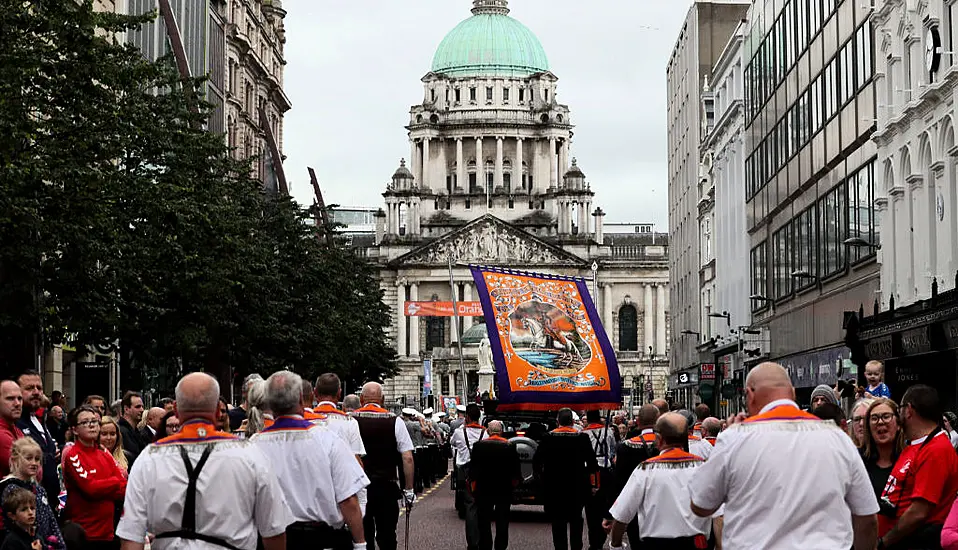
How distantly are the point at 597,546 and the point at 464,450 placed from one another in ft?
9.41

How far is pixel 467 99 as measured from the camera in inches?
6186

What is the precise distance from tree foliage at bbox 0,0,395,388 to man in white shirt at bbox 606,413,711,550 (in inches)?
527

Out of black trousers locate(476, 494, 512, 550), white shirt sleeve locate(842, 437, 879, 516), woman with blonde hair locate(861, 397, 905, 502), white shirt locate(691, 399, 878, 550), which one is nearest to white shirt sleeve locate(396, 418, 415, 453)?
black trousers locate(476, 494, 512, 550)

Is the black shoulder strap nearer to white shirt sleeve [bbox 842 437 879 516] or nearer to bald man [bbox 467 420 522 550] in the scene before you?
white shirt sleeve [bbox 842 437 879 516]

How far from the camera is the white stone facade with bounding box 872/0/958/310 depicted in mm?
28062

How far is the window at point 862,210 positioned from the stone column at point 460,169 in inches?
4643

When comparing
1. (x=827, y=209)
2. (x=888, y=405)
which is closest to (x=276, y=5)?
(x=827, y=209)

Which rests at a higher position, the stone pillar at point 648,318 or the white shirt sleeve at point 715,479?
the stone pillar at point 648,318

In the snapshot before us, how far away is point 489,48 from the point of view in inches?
6260

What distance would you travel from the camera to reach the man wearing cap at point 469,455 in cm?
1961

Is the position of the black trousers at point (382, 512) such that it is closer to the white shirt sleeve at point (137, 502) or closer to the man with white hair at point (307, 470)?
the man with white hair at point (307, 470)

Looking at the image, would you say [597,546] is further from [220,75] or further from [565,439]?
[220,75]

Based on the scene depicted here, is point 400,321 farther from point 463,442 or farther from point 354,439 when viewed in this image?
point 354,439

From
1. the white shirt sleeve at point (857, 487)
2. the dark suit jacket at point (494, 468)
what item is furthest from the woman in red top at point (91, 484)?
the dark suit jacket at point (494, 468)
